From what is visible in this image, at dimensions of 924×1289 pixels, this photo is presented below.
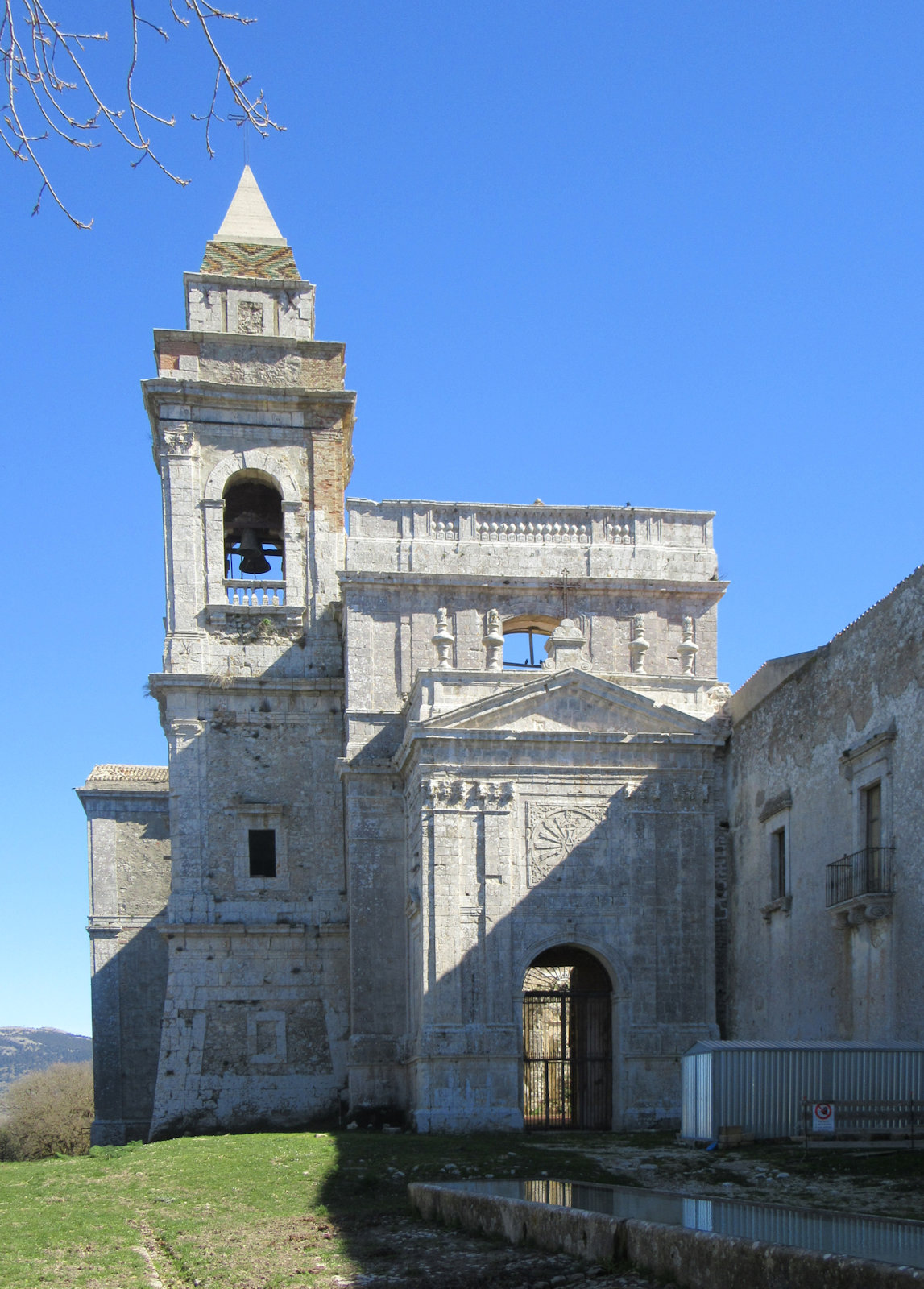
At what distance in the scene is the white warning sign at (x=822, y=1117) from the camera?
16922 millimetres

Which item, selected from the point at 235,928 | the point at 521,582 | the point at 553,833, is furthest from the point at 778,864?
the point at 235,928

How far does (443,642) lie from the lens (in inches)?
977

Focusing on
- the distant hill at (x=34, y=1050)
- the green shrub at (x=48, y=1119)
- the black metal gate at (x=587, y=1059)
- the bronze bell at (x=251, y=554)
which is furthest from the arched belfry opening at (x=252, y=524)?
the distant hill at (x=34, y=1050)

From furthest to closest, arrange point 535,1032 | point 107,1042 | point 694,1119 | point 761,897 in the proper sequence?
point 107,1042
point 535,1032
point 761,897
point 694,1119

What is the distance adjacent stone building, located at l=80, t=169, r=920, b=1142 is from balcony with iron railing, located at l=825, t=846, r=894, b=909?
1.73ft

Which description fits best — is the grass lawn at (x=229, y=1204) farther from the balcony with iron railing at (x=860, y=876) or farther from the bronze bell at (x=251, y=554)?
the bronze bell at (x=251, y=554)

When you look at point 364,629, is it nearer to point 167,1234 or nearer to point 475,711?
point 475,711

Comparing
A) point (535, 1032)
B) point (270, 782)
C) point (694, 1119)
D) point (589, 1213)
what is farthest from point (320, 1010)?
point (589, 1213)

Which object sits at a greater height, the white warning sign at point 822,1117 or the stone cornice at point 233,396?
the stone cornice at point 233,396

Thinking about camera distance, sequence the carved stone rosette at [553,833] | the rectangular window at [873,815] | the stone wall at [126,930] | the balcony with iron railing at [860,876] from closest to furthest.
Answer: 1. the balcony with iron railing at [860,876]
2. the rectangular window at [873,815]
3. the carved stone rosette at [553,833]
4. the stone wall at [126,930]

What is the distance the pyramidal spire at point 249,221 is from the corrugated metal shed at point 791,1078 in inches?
776

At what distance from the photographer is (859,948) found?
19.5 meters

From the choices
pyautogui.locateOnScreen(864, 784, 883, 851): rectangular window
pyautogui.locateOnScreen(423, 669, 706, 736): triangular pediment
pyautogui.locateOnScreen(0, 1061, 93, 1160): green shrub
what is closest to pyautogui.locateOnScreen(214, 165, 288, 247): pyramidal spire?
pyautogui.locateOnScreen(423, 669, 706, 736): triangular pediment

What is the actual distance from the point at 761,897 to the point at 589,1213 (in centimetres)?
1350
